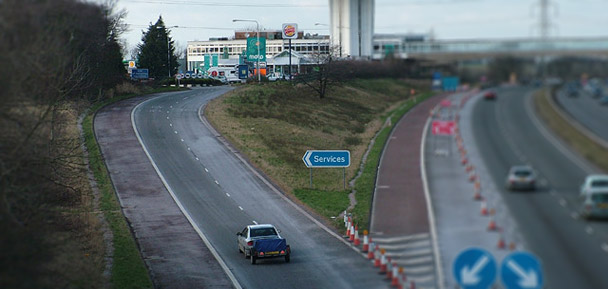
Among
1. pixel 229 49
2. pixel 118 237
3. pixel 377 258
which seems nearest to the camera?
pixel 377 258

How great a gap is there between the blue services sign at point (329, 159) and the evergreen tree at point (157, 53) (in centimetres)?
4411

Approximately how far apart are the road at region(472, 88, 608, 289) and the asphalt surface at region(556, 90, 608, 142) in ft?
1.38

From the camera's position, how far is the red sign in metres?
12.0

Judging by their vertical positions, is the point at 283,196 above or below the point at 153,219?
above

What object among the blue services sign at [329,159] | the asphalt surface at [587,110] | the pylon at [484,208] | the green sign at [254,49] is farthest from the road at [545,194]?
the green sign at [254,49]

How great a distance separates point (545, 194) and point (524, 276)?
1107mm

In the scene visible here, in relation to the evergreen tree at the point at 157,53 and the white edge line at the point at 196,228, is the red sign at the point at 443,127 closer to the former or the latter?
the white edge line at the point at 196,228

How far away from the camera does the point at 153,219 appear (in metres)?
42.9

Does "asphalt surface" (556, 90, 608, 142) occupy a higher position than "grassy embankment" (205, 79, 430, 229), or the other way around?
"asphalt surface" (556, 90, 608, 142)

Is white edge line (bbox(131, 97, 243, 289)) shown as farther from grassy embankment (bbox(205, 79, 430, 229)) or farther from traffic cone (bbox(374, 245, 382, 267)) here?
grassy embankment (bbox(205, 79, 430, 229))

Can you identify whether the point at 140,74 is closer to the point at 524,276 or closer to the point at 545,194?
the point at 524,276

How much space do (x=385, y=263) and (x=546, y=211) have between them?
17.3 meters

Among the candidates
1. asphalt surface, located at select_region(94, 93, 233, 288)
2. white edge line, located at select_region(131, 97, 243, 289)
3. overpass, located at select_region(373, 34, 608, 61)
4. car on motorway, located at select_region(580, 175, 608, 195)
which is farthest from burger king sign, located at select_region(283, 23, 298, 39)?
car on motorway, located at select_region(580, 175, 608, 195)

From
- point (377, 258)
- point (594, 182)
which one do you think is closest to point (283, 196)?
point (377, 258)
